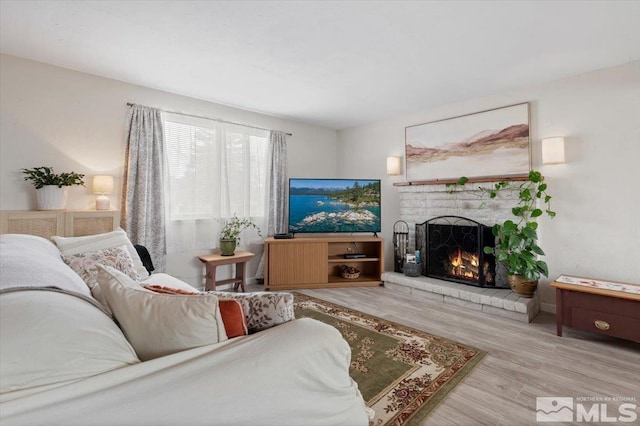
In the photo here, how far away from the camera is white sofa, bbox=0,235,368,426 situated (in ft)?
2.35

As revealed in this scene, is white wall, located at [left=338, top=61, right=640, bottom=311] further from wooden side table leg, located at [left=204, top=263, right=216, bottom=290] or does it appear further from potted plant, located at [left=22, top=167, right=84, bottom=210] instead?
potted plant, located at [left=22, top=167, right=84, bottom=210]

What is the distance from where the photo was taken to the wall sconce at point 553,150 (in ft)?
9.72

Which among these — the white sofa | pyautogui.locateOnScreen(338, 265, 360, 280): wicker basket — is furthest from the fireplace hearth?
the white sofa

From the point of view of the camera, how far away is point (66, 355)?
2.53 ft

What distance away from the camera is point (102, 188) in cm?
293

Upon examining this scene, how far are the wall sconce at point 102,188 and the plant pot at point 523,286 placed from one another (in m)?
4.29

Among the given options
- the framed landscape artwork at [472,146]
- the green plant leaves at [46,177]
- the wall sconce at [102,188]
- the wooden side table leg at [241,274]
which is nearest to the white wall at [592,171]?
the framed landscape artwork at [472,146]

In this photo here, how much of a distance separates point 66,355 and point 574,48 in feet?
12.3

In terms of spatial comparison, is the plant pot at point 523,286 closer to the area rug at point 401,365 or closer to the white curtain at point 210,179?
the area rug at point 401,365

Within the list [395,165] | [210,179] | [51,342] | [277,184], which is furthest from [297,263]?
→ [51,342]

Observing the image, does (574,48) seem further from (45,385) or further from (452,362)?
(45,385)

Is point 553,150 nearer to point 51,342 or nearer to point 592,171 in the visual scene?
point 592,171

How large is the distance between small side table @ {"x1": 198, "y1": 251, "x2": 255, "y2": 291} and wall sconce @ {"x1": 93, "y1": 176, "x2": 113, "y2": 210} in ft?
3.75

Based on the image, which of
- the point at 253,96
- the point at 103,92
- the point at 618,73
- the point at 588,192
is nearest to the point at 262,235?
the point at 253,96
